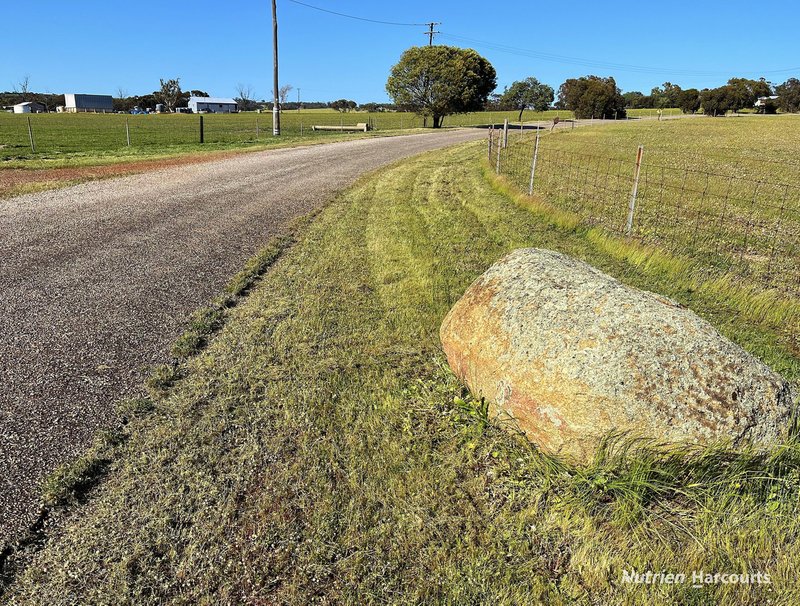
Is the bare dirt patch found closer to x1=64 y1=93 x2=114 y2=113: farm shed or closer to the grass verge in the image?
the grass verge

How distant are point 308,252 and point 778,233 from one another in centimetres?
788

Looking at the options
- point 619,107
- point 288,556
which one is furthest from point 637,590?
point 619,107

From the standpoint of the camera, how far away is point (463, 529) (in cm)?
266

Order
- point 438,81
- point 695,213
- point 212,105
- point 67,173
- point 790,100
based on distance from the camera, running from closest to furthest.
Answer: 1. point 695,213
2. point 67,173
3. point 438,81
4. point 790,100
5. point 212,105

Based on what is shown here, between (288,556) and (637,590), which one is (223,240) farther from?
(637,590)

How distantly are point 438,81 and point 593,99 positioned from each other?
36.4 m

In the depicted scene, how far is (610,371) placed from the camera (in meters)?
2.85

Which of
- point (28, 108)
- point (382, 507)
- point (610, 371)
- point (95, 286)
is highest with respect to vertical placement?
point (28, 108)

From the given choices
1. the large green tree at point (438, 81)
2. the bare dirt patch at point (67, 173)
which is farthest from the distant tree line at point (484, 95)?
the bare dirt patch at point (67, 173)

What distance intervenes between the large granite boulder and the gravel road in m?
2.59

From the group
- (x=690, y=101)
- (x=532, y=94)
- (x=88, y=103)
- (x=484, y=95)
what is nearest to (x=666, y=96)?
(x=690, y=101)

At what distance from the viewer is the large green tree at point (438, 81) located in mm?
50406

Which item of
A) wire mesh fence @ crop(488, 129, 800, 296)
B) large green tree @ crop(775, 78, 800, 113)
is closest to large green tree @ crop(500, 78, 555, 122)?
large green tree @ crop(775, 78, 800, 113)

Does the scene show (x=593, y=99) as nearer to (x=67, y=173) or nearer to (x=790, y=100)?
(x=790, y=100)
